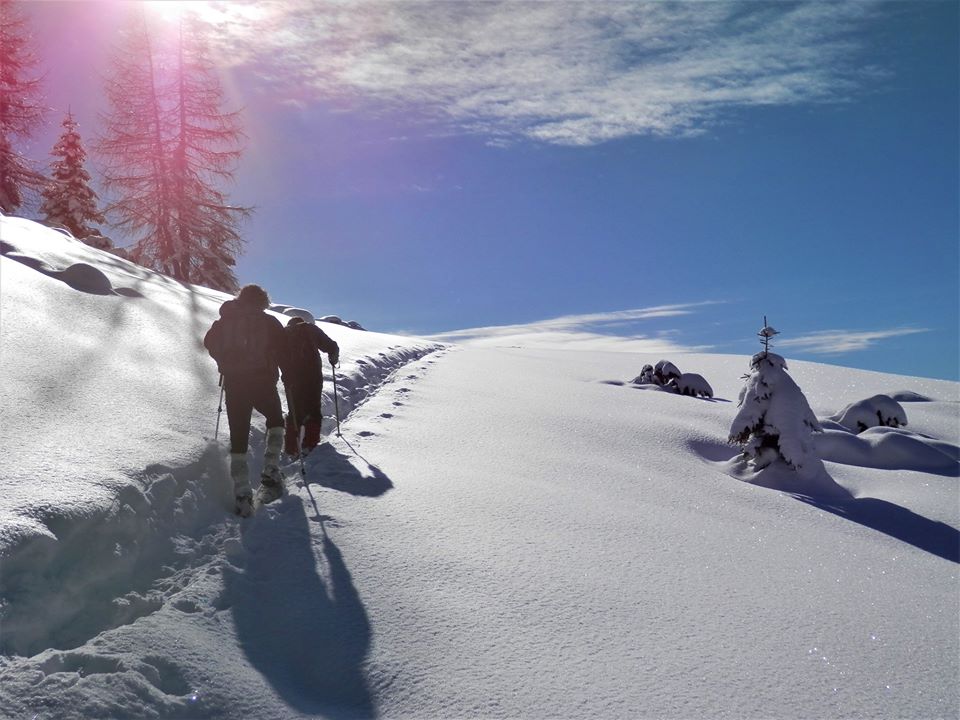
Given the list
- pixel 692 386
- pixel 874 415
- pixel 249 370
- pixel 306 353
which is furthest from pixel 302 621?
pixel 692 386

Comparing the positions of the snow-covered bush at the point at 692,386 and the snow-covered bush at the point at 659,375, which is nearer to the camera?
the snow-covered bush at the point at 692,386

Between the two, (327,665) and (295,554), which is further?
(295,554)

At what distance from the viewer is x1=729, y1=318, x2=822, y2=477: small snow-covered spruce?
971 centimetres

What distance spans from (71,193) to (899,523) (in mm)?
37371

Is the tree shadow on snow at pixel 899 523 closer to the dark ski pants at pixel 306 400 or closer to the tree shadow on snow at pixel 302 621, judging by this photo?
the dark ski pants at pixel 306 400

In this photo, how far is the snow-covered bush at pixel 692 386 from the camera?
18078 millimetres

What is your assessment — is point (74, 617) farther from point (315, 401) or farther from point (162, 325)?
point (162, 325)

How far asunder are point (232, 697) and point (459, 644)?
50.5 inches

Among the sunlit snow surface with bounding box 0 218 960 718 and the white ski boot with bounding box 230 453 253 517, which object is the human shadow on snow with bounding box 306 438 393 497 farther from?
the white ski boot with bounding box 230 453 253 517

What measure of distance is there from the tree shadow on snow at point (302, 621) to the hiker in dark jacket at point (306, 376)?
2769mm

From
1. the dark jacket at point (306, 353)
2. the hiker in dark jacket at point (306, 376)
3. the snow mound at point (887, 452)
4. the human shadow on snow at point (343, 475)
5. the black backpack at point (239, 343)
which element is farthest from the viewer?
the snow mound at point (887, 452)

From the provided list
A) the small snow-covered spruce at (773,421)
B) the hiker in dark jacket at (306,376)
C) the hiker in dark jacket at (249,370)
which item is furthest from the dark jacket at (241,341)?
the small snow-covered spruce at (773,421)

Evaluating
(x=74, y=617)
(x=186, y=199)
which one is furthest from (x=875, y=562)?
(x=186, y=199)

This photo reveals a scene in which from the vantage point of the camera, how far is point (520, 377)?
16.6m
